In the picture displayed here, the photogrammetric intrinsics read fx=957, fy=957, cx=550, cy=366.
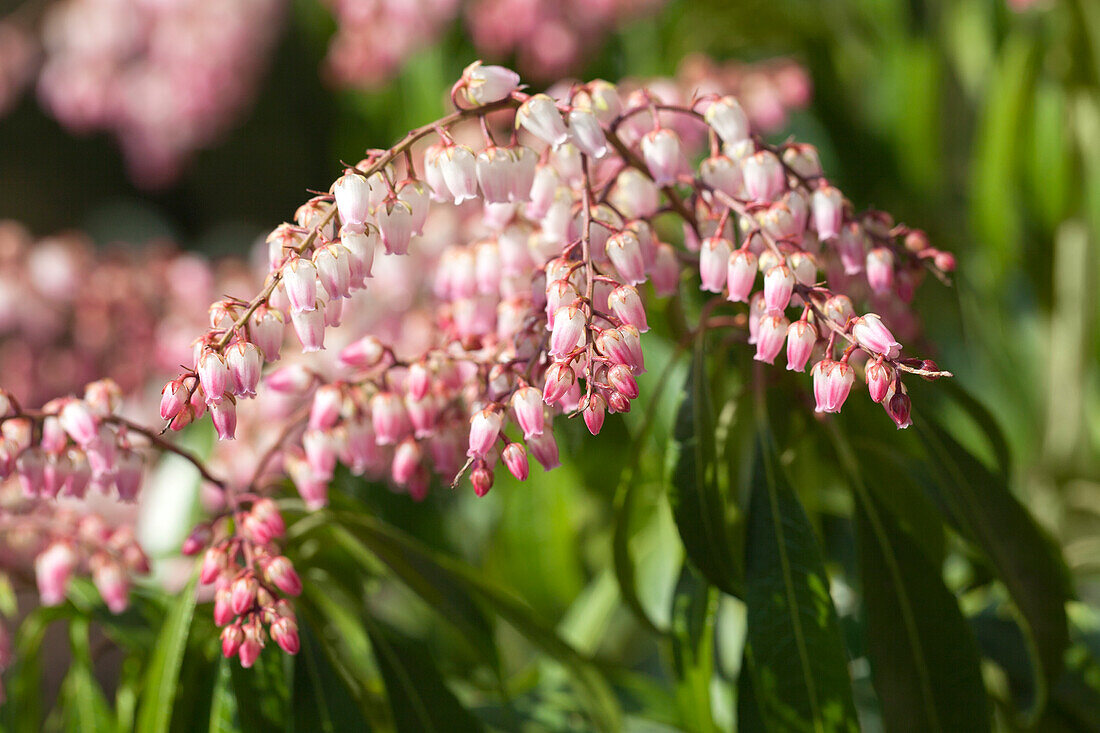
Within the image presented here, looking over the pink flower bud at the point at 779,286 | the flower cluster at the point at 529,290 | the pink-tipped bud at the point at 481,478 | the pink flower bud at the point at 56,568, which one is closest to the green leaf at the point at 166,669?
the flower cluster at the point at 529,290

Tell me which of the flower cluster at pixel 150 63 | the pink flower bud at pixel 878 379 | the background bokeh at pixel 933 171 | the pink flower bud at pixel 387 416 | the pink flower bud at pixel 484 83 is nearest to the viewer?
the pink flower bud at pixel 878 379

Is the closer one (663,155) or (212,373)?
(212,373)

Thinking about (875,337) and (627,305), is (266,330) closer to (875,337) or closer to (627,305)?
(627,305)

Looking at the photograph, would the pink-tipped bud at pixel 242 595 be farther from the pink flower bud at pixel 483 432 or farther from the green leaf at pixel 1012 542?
the green leaf at pixel 1012 542

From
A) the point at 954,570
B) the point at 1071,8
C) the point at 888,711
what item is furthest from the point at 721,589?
the point at 1071,8

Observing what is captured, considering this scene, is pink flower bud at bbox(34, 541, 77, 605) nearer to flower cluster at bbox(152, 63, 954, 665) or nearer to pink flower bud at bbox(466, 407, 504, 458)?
flower cluster at bbox(152, 63, 954, 665)

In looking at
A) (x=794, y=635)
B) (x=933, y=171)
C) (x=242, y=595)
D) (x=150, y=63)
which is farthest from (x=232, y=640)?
(x=150, y=63)

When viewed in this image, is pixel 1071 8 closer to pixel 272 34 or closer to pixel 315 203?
pixel 315 203
